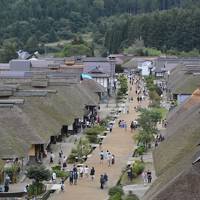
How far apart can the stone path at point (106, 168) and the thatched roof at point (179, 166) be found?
165 inches

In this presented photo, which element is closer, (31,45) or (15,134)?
(15,134)

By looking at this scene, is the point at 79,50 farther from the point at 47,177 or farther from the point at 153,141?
the point at 47,177

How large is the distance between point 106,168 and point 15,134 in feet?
20.8

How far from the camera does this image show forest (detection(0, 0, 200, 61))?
123375 mm

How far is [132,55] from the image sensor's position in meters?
122

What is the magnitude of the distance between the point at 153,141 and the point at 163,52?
81.4 m

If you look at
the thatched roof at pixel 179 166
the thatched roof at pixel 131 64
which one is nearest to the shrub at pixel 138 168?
the thatched roof at pixel 179 166

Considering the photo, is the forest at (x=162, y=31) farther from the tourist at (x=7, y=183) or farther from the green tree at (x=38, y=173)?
the green tree at (x=38, y=173)

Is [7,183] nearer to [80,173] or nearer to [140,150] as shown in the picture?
[80,173]

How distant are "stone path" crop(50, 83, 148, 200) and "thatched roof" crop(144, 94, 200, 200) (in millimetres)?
4190

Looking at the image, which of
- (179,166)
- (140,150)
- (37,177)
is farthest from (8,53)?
(179,166)

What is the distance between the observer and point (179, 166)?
20438mm

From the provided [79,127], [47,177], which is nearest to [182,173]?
[47,177]

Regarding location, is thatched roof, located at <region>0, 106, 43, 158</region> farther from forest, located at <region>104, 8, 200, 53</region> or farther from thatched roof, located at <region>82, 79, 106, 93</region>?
forest, located at <region>104, 8, 200, 53</region>
